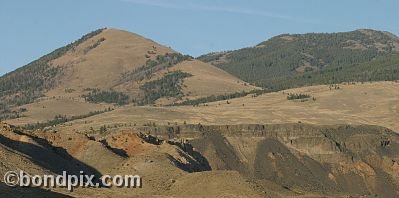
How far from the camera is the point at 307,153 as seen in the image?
15588cm

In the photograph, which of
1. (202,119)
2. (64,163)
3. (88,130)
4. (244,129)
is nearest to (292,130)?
(244,129)

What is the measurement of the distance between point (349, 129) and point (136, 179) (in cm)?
9218

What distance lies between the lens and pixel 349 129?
167000 mm

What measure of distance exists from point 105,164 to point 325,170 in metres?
62.9

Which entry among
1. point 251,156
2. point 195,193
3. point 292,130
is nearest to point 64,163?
point 195,193

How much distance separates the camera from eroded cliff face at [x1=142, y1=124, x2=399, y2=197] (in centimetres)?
14112

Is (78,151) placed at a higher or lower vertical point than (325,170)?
higher

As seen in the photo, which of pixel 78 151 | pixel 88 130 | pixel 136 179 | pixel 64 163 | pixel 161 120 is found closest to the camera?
pixel 136 179

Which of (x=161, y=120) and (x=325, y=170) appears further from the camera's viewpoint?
(x=161, y=120)

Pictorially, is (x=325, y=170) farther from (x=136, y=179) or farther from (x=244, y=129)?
(x=136, y=179)

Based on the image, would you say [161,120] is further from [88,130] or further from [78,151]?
[78,151]

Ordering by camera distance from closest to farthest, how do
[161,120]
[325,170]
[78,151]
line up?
[78,151]
[325,170]
[161,120]

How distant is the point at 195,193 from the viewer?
256 ft

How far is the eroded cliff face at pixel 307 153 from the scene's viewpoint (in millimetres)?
141125
